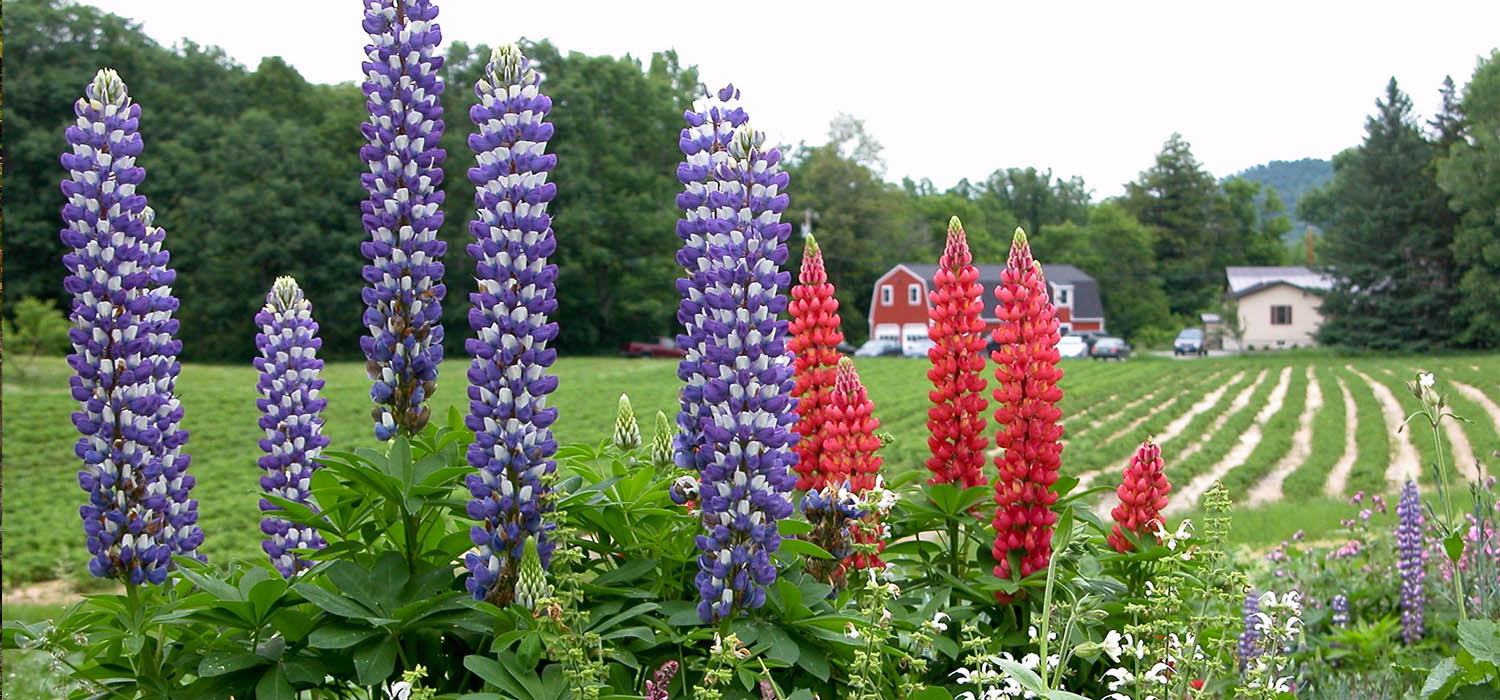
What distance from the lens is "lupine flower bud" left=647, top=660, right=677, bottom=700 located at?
73.4 inches

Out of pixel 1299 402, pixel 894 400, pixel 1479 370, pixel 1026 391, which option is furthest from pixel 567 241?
pixel 1026 391

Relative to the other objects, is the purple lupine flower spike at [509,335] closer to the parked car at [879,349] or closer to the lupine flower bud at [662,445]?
the lupine flower bud at [662,445]

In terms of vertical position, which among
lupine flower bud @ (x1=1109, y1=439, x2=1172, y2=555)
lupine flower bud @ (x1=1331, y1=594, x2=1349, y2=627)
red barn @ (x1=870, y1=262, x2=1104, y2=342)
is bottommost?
lupine flower bud @ (x1=1331, y1=594, x2=1349, y2=627)

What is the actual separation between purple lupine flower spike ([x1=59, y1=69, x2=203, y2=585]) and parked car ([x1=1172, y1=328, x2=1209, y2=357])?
46.6 m

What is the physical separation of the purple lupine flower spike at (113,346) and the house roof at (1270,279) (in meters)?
47.6

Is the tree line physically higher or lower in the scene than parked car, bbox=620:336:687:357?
higher

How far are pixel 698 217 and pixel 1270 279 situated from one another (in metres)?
52.0

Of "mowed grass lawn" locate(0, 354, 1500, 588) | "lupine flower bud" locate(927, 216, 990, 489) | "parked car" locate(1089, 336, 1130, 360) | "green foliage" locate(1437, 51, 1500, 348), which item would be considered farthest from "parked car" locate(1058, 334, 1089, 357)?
"lupine flower bud" locate(927, 216, 990, 489)

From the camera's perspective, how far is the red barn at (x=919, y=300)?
47.6 m

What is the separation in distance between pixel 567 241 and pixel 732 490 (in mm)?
37833

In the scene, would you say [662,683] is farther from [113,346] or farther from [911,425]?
[911,425]

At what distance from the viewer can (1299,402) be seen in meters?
27.7

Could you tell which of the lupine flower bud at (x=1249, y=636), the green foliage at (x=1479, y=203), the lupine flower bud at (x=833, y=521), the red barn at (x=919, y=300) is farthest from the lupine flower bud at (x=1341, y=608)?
the red barn at (x=919, y=300)

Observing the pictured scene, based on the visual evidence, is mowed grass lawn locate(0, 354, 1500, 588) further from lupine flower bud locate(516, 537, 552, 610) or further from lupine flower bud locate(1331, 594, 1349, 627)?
lupine flower bud locate(516, 537, 552, 610)
